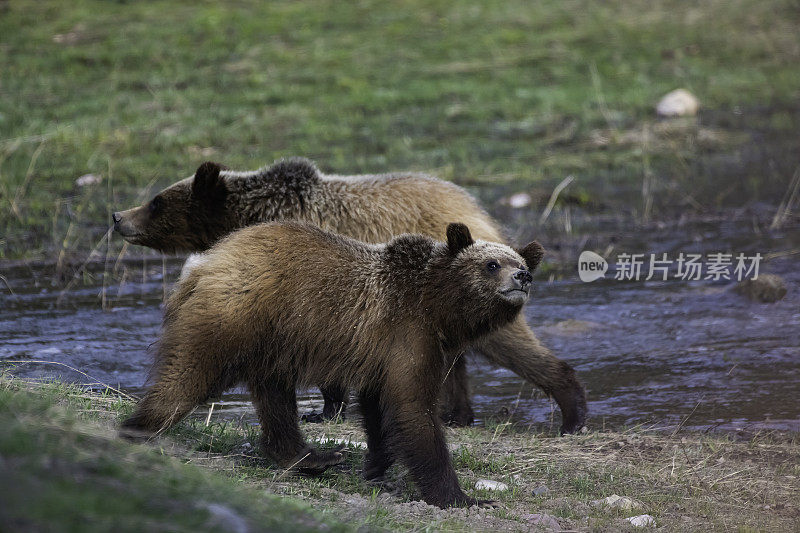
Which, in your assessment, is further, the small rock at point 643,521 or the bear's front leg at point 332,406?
the bear's front leg at point 332,406

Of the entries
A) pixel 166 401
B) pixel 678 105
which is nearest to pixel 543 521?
pixel 166 401

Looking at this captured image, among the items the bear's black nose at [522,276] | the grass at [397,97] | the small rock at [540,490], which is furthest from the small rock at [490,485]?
the grass at [397,97]

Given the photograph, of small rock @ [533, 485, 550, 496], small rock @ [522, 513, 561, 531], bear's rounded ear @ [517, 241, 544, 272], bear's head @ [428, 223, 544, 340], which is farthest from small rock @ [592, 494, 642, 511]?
bear's rounded ear @ [517, 241, 544, 272]

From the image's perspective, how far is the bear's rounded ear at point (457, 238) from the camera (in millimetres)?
6121

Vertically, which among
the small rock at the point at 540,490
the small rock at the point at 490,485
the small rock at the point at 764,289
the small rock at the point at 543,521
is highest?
the small rock at the point at 764,289

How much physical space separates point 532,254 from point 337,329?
139cm

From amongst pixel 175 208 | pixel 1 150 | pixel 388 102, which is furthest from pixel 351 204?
pixel 388 102

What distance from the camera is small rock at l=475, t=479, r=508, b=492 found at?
19.5 feet

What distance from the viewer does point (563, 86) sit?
17.1 metres

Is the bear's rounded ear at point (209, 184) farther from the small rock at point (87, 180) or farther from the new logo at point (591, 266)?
the small rock at point (87, 180)

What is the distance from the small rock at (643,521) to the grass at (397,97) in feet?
24.6

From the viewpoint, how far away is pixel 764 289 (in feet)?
33.7

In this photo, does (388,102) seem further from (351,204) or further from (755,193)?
(351,204)

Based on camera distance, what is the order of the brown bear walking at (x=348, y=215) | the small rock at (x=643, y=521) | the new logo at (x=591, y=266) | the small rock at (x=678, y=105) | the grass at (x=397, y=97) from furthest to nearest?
the small rock at (x=678, y=105)
the grass at (x=397, y=97)
the new logo at (x=591, y=266)
the brown bear walking at (x=348, y=215)
the small rock at (x=643, y=521)
